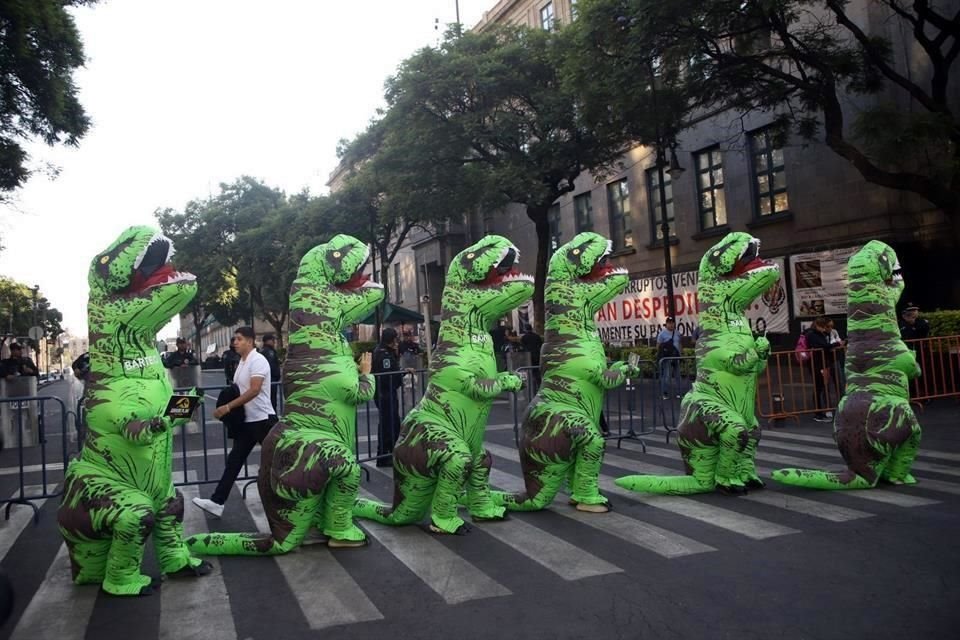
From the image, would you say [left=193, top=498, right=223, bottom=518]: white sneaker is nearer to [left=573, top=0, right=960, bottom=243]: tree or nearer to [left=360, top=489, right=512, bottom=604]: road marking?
[left=360, top=489, right=512, bottom=604]: road marking

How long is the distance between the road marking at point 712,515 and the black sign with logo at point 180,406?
4042mm

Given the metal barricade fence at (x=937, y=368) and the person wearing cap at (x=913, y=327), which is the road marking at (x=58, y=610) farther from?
the person wearing cap at (x=913, y=327)

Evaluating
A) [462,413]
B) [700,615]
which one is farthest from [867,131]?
[700,615]

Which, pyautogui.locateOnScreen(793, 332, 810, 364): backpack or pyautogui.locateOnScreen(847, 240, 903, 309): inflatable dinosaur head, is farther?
pyautogui.locateOnScreen(793, 332, 810, 364): backpack

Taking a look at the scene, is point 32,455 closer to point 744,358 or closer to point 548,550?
point 548,550

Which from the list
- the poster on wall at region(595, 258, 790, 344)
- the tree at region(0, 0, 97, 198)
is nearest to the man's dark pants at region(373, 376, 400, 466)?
the tree at region(0, 0, 97, 198)

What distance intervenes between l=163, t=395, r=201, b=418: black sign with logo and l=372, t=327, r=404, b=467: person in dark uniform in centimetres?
431

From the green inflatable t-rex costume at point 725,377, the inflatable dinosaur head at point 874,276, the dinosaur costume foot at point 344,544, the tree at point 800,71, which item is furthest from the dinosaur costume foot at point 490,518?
the tree at point 800,71

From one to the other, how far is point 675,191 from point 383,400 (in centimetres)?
1778

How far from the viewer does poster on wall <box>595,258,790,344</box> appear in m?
20.6

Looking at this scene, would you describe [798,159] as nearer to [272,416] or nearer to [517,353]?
[517,353]

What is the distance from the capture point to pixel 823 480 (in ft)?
22.3

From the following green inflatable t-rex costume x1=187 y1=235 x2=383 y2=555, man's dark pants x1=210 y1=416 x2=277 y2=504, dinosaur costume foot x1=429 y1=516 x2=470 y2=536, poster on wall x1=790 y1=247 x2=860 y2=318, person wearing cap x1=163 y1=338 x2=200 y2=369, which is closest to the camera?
green inflatable t-rex costume x1=187 y1=235 x2=383 y2=555

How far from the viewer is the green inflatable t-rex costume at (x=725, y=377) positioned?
659 centimetres
